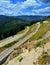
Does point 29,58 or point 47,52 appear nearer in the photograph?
point 47,52

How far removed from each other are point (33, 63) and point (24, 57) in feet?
18.5

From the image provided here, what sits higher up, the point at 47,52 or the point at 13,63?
the point at 47,52

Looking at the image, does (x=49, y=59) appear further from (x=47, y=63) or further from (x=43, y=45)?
(x=43, y=45)

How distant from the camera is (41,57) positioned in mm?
37438

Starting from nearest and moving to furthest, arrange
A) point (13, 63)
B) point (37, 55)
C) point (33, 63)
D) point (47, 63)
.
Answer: point (47, 63), point (33, 63), point (37, 55), point (13, 63)

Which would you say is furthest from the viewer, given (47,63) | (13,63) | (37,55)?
(13,63)

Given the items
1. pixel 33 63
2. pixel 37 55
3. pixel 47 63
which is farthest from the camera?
pixel 37 55

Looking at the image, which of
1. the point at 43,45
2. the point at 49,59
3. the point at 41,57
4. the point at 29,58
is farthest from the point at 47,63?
the point at 43,45

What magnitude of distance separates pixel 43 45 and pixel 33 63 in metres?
7.59

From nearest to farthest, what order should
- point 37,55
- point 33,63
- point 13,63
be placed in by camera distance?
point 33,63 → point 37,55 → point 13,63

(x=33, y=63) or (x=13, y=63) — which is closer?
(x=33, y=63)

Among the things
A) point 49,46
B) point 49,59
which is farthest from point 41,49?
point 49,59

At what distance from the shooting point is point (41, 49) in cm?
4144

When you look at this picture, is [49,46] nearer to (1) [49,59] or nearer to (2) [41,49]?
(2) [41,49]
